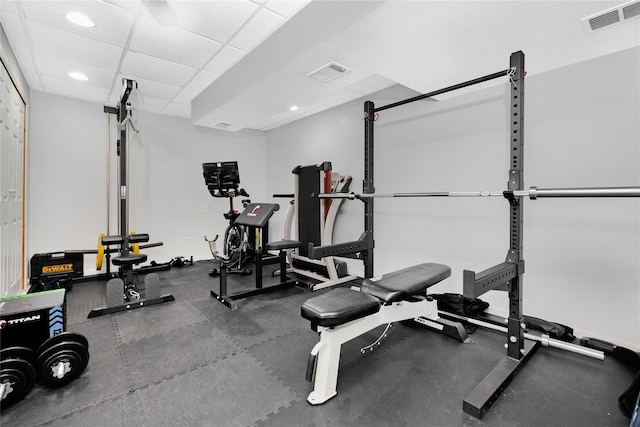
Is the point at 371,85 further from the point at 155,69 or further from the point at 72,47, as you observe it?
the point at 72,47

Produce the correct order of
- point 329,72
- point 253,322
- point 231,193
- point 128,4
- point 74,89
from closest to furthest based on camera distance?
point 128,4 → point 253,322 → point 329,72 → point 74,89 → point 231,193

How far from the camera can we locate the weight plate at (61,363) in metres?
1.79

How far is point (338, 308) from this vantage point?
1688mm

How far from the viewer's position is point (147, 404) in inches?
66.8

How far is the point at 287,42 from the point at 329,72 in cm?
48

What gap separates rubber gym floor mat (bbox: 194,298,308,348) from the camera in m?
2.54

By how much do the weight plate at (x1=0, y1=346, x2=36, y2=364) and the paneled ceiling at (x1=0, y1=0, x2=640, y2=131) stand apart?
90.2 inches

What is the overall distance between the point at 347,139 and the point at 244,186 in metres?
2.73

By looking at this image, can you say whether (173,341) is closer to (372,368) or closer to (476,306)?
(372,368)

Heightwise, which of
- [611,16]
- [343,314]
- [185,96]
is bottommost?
[343,314]

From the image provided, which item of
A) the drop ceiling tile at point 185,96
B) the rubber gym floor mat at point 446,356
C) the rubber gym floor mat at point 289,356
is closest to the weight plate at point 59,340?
the rubber gym floor mat at point 289,356

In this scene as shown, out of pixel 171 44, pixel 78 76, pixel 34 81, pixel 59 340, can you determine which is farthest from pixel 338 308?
pixel 34 81

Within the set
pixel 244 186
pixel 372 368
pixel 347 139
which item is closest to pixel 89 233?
pixel 244 186

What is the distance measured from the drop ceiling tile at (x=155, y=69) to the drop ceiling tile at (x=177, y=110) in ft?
3.05
